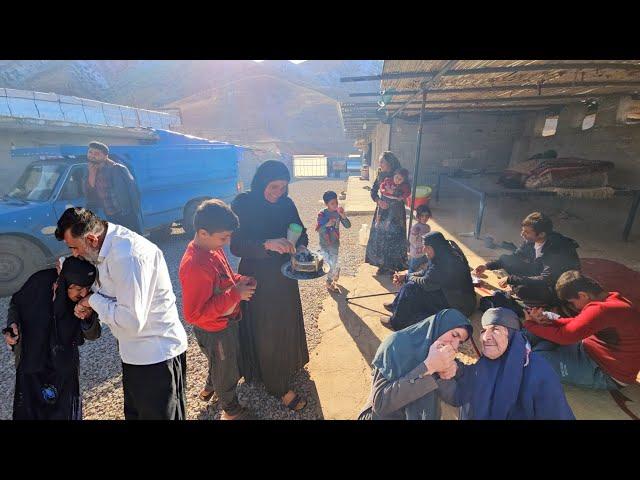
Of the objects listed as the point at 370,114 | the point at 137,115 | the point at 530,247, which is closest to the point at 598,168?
the point at 530,247

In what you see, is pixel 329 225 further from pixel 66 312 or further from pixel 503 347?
pixel 66 312

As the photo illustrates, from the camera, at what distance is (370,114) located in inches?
371

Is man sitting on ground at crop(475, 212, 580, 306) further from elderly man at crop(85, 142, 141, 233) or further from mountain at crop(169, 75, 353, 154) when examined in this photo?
mountain at crop(169, 75, 353, 154)

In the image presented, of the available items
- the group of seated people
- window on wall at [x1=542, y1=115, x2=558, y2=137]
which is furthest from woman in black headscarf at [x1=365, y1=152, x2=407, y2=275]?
window on wall at [x1=542, y1=115, x2=558, y2=137]

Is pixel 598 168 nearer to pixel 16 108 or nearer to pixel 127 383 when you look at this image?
pixel 127 383

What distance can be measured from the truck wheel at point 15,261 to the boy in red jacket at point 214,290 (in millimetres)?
4741

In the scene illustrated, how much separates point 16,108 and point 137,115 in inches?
272

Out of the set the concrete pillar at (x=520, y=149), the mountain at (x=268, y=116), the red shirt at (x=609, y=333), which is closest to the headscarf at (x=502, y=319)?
the red shirt at (x=609, y=333)

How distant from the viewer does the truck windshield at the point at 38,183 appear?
5.18m

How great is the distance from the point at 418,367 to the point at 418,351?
9cm

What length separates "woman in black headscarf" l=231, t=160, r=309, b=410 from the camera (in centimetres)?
239

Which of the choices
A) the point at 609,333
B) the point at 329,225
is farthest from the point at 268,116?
the point at 609,333

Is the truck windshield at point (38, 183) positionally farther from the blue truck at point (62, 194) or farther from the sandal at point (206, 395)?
the sandal at point (206, 395)

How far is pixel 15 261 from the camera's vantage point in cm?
480
